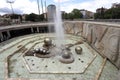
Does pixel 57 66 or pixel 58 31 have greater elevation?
pixel 58 31

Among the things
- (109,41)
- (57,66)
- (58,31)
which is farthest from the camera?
(58,31)

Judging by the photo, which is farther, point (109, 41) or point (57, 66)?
point (109, 41)

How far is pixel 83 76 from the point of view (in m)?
9.50

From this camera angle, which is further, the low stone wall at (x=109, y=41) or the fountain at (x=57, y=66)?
the low stone wall at (x=109, y=41)

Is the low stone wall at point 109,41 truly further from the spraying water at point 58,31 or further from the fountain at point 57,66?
the spraying water at point 58,31

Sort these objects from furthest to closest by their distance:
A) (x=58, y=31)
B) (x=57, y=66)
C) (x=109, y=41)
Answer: (x=58, y=31) < (x=109, y=41) < (x=57, y=66)

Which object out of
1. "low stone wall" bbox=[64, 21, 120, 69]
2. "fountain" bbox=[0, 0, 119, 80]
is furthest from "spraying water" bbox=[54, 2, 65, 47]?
"low stone wall" bbox=[64, 21, 120, 69]

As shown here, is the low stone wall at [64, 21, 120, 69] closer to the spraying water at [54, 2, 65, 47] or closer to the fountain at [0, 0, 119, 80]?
the fountain at [0, 0, 119, 80]

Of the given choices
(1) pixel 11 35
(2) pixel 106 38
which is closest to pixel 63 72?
(2) pixel 106 38

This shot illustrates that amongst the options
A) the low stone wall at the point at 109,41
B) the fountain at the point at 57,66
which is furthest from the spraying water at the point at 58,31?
the low stone wall at the point at 109,41

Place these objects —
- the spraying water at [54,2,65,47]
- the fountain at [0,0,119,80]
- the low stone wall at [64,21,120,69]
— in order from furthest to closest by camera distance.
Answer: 1. the spraying water at [54,2,65,47]
2. the low stone wall at [64,21,120,69]
3. the fountain at [0,0,119,80]

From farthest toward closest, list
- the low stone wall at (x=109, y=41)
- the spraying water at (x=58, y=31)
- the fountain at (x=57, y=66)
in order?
1. the spraying water at (x=58, y=31)
2. the low stone wall at (x=109, y=41)
3. the fountain at (x=57, y=66)

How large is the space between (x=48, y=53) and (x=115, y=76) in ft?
25.1

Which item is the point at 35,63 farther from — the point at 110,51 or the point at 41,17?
the point at 41,17
